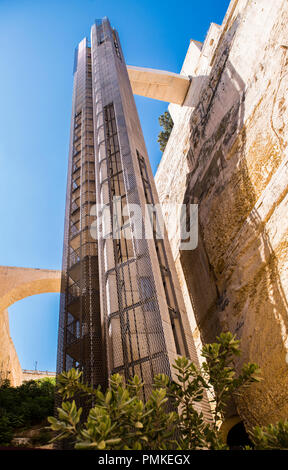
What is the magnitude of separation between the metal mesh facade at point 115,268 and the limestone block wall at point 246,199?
1070mm

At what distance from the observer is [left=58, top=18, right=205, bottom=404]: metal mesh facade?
5.38m

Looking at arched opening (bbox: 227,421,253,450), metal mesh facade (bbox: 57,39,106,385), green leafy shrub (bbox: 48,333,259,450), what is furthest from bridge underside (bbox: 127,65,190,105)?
green leafy shrub (bbox: 48,333,259,450)

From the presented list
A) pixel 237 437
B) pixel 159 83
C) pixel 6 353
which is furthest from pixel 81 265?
pixel 159 83

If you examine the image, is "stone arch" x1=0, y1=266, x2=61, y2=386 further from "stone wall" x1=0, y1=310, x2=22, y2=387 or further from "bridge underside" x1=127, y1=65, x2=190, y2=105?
"bridge underside" x1=127, y1=65, x2=190, y2=105

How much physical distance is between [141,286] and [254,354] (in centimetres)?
202

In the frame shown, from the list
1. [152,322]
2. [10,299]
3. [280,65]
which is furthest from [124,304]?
[10,299]

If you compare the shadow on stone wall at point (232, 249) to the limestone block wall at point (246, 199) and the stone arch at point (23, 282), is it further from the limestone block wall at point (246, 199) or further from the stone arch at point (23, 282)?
the stone arch at point (23, 282)

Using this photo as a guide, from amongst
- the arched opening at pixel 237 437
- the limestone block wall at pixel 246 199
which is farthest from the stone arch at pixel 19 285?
the arched opening at pixel 237 437

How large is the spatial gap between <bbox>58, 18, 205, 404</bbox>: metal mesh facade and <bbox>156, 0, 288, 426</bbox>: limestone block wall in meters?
1.07

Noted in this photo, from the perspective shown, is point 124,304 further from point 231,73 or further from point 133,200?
point 231,73

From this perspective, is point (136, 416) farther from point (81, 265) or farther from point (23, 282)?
point (23, 282)

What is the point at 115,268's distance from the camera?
648 cm

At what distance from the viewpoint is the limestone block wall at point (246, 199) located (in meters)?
5.05
